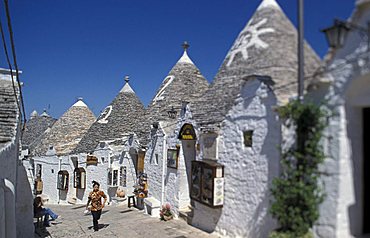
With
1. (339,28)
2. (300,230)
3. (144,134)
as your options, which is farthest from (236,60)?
(144,134)

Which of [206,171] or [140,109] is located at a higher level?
[140,109]

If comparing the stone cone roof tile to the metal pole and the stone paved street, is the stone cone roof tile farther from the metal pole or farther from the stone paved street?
the metal pole

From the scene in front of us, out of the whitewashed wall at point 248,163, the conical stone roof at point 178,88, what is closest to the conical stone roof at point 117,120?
the conical stone roof at point 178,88

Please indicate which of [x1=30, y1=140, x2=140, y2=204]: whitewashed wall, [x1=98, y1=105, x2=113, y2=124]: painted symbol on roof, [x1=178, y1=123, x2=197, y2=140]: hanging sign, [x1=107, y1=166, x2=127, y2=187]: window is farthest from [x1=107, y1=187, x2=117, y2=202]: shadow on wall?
[x1=178, y1=123, x2=197, y2=140]: hanging sign

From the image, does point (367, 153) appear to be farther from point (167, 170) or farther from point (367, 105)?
point (167, 170)

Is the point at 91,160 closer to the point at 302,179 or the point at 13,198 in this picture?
the point at 13,198

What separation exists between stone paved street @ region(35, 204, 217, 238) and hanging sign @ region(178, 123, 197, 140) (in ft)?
7.23

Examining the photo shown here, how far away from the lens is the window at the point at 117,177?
13.9m

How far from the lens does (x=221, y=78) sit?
823 cm

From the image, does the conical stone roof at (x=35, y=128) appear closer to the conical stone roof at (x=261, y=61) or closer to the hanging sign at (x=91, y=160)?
the hanging sign at (x=91, y=160)

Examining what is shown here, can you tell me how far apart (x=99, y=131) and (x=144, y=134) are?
14.4ft

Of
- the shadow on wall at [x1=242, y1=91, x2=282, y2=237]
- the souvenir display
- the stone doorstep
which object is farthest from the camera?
the stone doorstep

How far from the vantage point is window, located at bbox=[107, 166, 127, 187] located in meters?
13.9

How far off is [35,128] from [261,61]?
2335 centimetres
